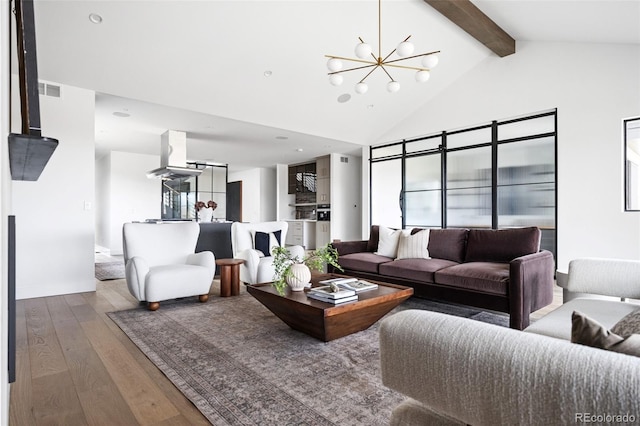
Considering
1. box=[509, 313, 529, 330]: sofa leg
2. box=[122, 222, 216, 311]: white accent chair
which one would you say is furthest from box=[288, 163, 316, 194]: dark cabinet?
box=[509, 313, 529, 330]: sofa leg

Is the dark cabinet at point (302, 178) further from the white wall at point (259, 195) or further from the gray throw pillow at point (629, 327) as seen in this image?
the gray throw pillow at point (629, 327)

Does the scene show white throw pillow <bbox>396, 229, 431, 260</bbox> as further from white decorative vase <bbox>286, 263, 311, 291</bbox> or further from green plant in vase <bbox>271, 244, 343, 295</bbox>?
white decorative vase <bbox>286, 263, 311, 291</bbox>

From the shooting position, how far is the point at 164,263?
4047 millimetres

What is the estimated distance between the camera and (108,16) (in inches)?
139

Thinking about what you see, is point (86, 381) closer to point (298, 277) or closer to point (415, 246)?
point (298, 277)

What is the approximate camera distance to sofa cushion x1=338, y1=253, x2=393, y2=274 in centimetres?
407

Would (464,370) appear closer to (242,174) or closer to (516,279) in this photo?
(516,279)

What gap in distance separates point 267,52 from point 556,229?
4.69m

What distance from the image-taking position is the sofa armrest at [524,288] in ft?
9.27

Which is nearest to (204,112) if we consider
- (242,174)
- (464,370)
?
(464,370)

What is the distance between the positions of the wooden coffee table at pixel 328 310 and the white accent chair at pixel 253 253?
1513mm

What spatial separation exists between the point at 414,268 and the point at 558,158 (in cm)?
306

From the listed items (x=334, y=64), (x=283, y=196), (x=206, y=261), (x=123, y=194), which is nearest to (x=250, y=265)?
(x=206, y=261)

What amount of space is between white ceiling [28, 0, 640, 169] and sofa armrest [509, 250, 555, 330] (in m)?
2.88
